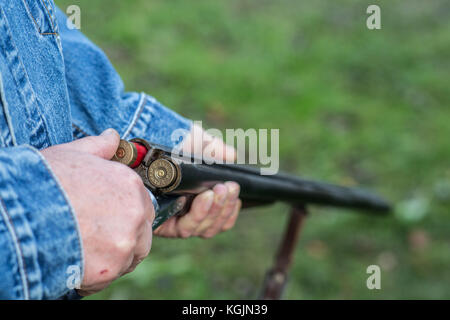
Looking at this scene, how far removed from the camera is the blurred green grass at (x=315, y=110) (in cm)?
331

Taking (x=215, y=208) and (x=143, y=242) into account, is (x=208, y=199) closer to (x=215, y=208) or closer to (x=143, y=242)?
(x=215, y=208)

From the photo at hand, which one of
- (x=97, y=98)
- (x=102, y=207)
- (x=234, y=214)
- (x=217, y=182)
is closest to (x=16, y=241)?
(x=102, y=207)

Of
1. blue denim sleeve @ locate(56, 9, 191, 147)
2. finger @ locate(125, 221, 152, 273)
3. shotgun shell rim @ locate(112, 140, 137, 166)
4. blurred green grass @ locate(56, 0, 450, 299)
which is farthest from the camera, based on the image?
blurred green grass @ locate(56, 0, 450, 299)

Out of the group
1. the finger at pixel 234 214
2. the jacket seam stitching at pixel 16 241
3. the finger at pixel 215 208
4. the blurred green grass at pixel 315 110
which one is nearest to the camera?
the jacket seam stitching at pixel 16 241

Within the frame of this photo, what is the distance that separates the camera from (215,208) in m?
1.61

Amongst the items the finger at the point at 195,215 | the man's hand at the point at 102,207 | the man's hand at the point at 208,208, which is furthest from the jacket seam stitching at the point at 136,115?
the man's hand at the point at 102,207

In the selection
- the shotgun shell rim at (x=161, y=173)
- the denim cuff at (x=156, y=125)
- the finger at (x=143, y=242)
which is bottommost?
the finger at (x=143, y=242)

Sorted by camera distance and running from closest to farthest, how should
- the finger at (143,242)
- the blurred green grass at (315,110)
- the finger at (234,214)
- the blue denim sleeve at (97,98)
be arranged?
the finger at (143,242) < the blue denim sleeve at (97,98) < the finger at (234,214) < the blurred green grass at (315,110)

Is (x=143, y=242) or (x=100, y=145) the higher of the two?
(x=100, y=145)

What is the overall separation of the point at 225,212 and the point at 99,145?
2.65ft

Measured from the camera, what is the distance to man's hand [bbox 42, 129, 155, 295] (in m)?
0.85

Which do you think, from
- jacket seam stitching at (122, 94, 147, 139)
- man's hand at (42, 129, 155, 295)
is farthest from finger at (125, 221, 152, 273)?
jacket seam stitching at (122, 94, 147, 139)

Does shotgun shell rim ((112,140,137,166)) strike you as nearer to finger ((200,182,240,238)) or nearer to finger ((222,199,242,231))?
finger ((200,182,240,238))

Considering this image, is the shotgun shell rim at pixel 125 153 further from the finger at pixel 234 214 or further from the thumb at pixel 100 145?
the finger at pixel 234 214
